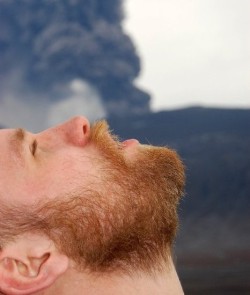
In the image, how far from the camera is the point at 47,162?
82 centimetres

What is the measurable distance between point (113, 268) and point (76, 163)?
0.56 ft

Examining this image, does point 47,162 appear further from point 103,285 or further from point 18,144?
point 103,285

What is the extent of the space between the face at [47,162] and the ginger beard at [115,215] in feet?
0.04

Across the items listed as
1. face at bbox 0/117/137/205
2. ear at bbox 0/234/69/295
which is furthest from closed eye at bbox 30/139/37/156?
ear at bbox 0/234/69/295

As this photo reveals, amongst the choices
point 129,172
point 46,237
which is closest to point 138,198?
point 129,172

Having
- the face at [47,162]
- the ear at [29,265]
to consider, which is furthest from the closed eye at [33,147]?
the ear at [29,265]

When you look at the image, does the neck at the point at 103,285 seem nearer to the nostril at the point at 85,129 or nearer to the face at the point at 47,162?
the face at the point at 47,162

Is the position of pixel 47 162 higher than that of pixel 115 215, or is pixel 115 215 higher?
pixel 47 162

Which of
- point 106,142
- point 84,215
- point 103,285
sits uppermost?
point 106,142

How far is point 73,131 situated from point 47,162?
8cm

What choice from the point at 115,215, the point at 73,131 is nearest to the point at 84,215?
the point at 115,215

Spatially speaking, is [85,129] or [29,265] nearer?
[29,265]

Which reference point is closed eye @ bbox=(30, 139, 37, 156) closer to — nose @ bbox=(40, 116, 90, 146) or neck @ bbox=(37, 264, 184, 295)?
nose @ bbox=(40, 116, 90, 146)

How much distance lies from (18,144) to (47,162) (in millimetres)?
53
